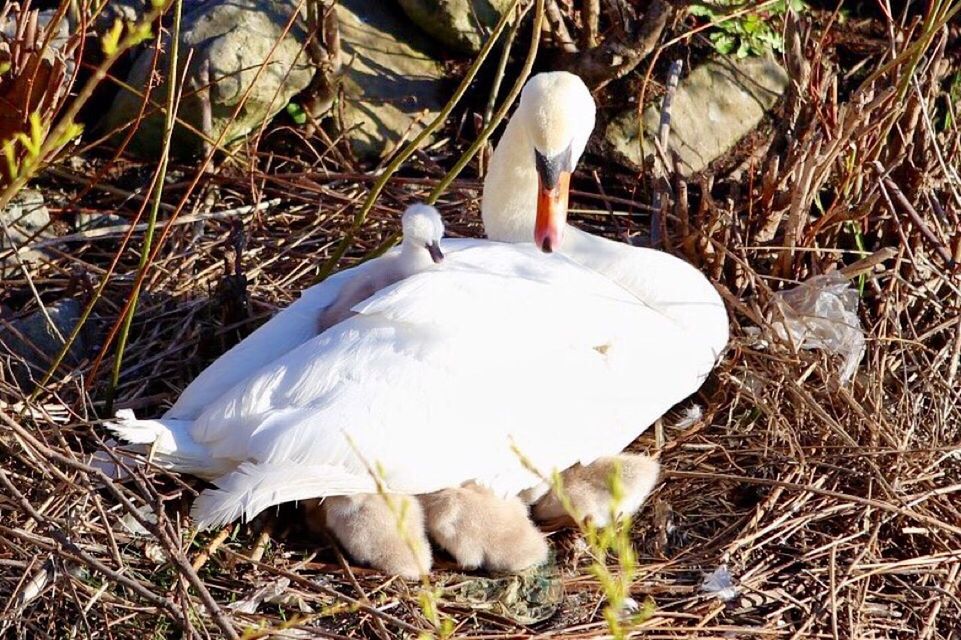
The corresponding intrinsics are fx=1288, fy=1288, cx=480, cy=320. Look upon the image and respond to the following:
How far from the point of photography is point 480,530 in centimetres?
362

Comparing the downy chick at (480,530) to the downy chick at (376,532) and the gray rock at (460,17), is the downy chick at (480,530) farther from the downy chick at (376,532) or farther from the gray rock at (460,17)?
the gray rock at (460,17)

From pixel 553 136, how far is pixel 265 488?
1.48m

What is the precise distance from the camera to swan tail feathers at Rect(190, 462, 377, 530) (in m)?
3.42

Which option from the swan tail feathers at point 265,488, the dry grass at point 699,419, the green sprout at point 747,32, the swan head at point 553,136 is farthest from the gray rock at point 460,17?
the swan tail feathers at point 265,488

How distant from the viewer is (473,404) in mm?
3584

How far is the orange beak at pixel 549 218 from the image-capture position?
4043mm

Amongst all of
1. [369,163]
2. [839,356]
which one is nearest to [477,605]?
[839,356]

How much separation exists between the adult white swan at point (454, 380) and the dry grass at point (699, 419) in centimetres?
27

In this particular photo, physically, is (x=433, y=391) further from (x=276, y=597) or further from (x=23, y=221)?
(x=23, y=221)

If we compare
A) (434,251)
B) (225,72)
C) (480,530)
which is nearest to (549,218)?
(434,251)

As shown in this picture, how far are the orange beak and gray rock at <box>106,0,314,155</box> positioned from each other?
5.93 feet

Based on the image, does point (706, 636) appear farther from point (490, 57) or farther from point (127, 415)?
point (490, 57)

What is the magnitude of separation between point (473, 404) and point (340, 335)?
0.43 metres

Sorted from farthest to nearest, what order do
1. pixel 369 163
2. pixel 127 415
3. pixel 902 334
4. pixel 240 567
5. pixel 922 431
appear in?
pixel 369 163 < pixel 902 334 < pixel 922 431 < pixel 240 567 < pixel 127 415
